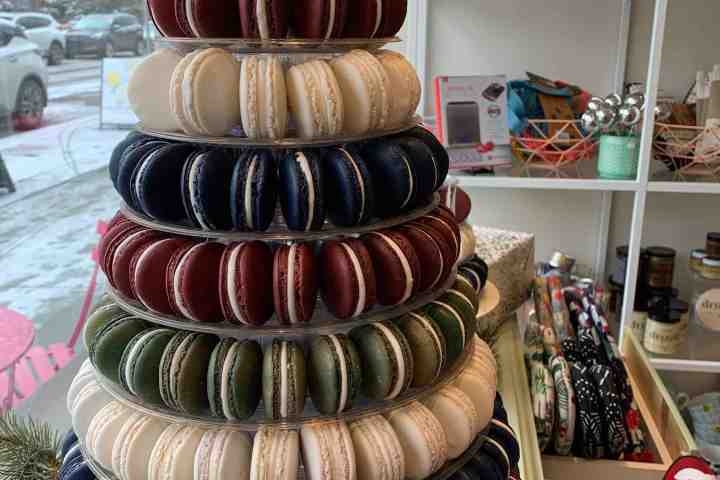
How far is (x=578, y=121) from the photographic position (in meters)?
1.68

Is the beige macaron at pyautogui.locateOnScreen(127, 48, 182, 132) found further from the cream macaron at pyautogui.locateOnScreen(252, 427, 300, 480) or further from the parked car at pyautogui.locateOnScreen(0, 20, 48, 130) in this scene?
the parked car at pyautogui.locateOnScreen(0, 20, 48, 130)

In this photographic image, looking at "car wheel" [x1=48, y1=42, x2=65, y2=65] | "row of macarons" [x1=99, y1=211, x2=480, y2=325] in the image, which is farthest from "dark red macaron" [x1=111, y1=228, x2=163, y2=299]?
"car wheel" [x1=48, y1=42, x2=65, y2=65]

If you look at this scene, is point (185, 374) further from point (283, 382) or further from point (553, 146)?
point (553, 146)

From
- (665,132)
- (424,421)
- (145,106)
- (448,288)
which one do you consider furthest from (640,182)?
(145,106)

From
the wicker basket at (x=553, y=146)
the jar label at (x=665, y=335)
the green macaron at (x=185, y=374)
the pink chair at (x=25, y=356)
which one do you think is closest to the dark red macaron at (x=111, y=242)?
the green macaron at (x=185, y=374)

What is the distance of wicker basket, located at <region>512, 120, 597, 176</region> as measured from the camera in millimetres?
1685

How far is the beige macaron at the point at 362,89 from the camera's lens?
59 centimetres

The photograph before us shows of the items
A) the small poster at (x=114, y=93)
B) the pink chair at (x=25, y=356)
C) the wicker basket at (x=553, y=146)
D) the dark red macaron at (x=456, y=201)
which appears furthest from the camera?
the wicker basket at (x=553, y=146)

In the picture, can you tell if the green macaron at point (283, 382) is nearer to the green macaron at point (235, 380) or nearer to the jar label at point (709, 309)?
the green macaron at point (235, 380)

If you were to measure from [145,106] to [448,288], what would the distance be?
0.34 metres

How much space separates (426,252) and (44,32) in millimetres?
1146

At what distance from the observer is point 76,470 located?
0.66 m

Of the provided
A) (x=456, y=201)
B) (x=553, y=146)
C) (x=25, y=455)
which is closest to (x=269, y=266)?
(x=25, y=455)

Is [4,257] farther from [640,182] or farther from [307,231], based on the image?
[640,182]
